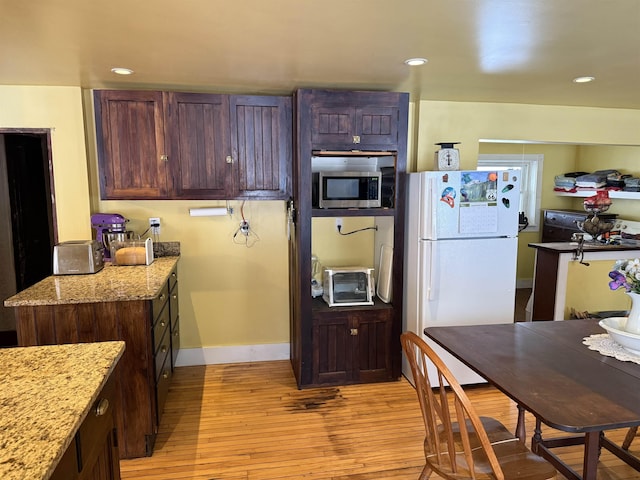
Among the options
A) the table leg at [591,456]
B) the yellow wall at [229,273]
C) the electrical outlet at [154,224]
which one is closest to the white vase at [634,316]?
the table leg at [591,456]

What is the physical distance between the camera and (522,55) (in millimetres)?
2426

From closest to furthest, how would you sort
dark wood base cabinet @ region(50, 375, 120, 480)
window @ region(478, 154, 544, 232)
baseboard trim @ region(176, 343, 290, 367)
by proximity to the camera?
1. dark wood base cabinet @ region(50, 375, 120, 480)
2. baseboard trim @ region(176, 343, 290, 367)
3. window @ region(478, 154, 544, 232)

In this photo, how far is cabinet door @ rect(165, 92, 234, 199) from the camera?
3152 mm

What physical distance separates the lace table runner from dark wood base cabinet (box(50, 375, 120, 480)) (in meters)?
2.02

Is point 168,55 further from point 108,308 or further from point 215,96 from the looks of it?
point 108,308

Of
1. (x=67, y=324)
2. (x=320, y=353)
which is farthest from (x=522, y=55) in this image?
(x=67, y=324)

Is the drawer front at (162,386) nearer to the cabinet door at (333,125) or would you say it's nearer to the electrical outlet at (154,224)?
the electrical outlet at (154,224)

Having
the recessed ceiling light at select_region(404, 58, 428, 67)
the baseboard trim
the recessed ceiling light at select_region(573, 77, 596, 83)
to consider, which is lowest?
the baseboard trim

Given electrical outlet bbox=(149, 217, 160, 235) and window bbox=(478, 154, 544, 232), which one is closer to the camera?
electrical outlet bbox=(149, 217, 160, 235)

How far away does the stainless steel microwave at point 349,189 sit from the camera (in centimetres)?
326

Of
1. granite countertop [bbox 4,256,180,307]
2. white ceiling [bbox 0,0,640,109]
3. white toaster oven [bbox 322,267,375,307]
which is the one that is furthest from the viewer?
white toaster oven [bbox 322,267,375,307]

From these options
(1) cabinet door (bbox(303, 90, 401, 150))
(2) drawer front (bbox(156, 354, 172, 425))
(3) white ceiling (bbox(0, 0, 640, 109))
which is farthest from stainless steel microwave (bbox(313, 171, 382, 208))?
(2) drawer front (bbox(156, 354, 172, 425))

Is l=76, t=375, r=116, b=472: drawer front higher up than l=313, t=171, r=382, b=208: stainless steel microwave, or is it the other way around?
l=313, t=171, r=382, b=208: stainless steel microwave

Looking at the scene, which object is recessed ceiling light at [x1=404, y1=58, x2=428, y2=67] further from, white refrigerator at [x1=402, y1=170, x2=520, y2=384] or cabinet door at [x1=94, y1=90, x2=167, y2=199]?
cabinet door at [x1=94, y1=90, x2=167, y2=199]
